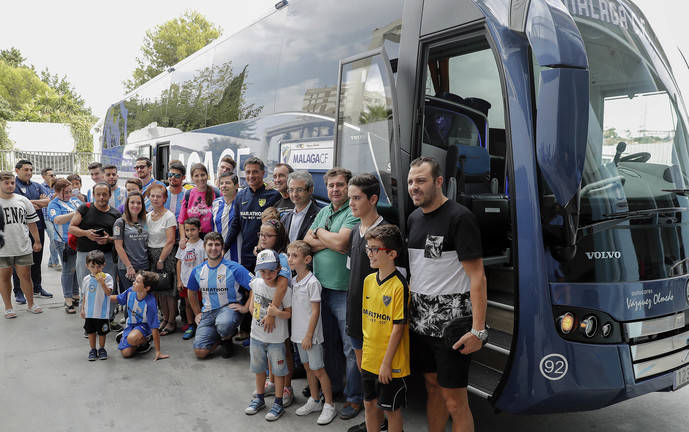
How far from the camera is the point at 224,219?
5465 mm

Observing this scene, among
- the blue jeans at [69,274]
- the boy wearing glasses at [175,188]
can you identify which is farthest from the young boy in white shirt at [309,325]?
the blue jeans at [69,274]

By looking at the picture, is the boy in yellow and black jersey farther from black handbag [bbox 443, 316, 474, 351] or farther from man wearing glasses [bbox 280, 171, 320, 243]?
man wearing glasses [bbox 280, 171, 320, 243]

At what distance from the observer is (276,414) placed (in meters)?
3.69

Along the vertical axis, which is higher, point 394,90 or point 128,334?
point 394,90

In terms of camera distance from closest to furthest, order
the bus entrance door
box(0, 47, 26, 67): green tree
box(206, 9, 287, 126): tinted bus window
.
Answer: the bus entrance door, box(206, 9, 287, 126): tinted bus window, box(0, 47, 26, 67): green tree

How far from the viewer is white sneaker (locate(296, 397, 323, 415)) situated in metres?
3.75

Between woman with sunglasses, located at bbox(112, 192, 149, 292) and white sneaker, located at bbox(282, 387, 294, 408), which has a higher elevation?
woman with sunglasses, located at bbox(112, 192, 149, 292)

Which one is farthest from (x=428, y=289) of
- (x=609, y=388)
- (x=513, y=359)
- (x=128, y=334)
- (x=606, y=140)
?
(x=128, y=334)

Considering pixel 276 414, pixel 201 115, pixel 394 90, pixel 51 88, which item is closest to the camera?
pixel 394 90

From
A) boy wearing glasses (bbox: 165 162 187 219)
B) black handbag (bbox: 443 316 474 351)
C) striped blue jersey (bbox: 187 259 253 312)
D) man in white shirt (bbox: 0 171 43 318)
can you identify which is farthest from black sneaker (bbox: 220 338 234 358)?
man in white shirt (bbox: 0 171 43 318)

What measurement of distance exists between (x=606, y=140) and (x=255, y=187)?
3345 mm

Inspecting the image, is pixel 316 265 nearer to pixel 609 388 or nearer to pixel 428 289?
pixel 428 289

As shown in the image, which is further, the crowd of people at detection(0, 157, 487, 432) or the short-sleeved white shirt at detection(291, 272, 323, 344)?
the short-sleeved white shirt at detection(291, 272, 323, 344)

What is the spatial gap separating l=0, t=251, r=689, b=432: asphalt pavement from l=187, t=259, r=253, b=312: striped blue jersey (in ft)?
2.11
